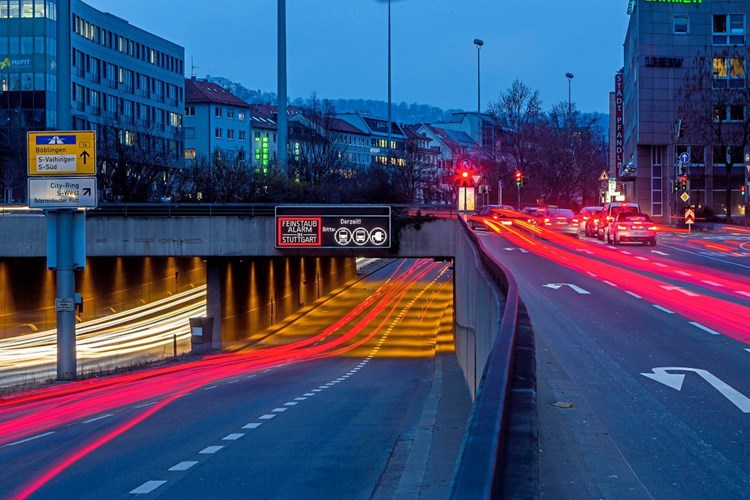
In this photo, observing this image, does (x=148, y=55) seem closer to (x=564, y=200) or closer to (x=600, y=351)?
(x=564, y=200)

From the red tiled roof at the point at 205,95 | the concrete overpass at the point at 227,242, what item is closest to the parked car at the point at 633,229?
the concrete overpass at the point at 227,242

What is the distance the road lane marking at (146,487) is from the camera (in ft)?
35.7

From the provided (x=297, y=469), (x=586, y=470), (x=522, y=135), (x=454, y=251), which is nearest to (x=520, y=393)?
(x=586, y=470)

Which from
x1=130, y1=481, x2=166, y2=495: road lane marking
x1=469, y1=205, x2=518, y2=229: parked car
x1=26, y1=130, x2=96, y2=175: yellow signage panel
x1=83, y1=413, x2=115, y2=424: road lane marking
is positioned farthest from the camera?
x1=469, y1=205, x2=518, y2=229: parked car

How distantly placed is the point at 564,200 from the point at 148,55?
47801 millimetres

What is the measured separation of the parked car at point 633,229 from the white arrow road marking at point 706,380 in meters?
35.8

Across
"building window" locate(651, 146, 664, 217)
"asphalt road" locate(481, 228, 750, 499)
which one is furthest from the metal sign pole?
"building window" locate(651, 146, 664, 217)

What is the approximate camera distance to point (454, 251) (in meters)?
41.4

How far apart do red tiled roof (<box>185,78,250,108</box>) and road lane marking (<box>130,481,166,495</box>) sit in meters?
116

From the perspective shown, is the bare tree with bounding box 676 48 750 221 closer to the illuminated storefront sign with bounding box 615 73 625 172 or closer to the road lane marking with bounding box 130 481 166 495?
the illuminated storefront sign with bounding box 615 73 625 172

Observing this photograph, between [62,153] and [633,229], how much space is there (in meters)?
29.7

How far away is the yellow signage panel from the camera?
28656 mm

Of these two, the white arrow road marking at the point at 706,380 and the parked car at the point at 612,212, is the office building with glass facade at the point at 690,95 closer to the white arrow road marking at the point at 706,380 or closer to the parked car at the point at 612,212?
the parked car at the point at 612,212

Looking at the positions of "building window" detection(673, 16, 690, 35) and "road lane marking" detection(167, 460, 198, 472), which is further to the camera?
"building window" detection(673, 16, 690, 35)
